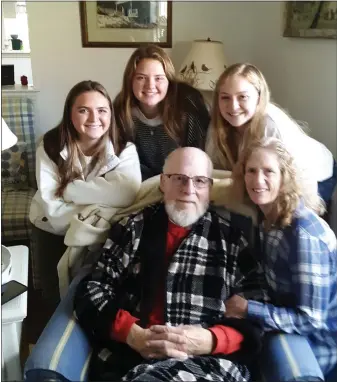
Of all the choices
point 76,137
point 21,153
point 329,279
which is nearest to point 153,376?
point 329,279

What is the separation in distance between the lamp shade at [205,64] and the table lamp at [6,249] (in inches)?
58.6

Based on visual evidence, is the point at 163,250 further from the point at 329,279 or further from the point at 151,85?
the point at 151,85

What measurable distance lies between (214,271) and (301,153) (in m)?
0.70

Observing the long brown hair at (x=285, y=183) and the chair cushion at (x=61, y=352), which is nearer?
the chair cushion at (x=61, y=352)

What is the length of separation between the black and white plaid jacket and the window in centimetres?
206

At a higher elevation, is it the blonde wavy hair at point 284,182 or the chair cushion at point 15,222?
the blonde wavy hair at point 284,182

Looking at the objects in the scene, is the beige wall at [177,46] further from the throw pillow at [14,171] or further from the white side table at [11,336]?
the white side table at [11,336]

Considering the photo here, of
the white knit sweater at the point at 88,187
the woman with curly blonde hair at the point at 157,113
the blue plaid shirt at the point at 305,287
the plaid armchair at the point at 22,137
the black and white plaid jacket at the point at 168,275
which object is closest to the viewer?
the blue plaid shirt at the point at 305,287

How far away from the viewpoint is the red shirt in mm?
1349

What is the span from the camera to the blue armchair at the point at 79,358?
1.22m

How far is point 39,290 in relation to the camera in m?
2.26

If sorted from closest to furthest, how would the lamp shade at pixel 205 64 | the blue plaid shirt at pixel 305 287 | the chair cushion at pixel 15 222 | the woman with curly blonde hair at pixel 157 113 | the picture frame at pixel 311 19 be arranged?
the blue plaid shirt at pixel 305 287 < the woman with curly blonde hair at pixel 157 113 < the picture frame at pixel 311 19 < the chair cushion at pixel 15 222 < the lamp shade at pixel 205 64

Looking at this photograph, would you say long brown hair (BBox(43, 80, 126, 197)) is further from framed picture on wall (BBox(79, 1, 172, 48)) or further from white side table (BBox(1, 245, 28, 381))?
framed picture on wall (BBox(79, 1, 172, 48))

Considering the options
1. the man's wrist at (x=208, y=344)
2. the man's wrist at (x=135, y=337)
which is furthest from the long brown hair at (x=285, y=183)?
the man's wrist at (x=135, y=337)
